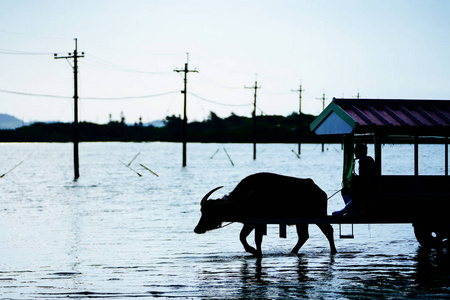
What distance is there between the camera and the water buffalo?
10602 millimetres

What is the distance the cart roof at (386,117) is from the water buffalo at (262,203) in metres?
1.26

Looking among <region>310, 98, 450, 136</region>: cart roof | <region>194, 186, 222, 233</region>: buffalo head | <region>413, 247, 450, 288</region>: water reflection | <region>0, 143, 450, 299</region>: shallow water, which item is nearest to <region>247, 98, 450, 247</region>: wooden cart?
<region>310, 98, 450, 136</region>: cart roof

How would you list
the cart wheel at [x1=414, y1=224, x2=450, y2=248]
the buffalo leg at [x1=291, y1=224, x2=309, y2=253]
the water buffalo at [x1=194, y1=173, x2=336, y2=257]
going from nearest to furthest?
the water buffalo at [x1=194, y1=173, x2=336, y2=257] → the cart wheel at [x1=414, y1=224, x2=450, y2=248] → the buffalo leg at [x1=291, y1=224, x2=309, y2=253]

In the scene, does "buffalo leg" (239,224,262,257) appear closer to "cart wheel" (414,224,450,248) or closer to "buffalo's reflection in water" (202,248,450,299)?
"buffalo's reflection in water" (202,248,450,299)

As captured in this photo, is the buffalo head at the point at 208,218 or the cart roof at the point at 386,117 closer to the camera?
the cart roof at the point at 386,117

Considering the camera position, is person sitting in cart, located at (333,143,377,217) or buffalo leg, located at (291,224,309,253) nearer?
person sitting in cart, located at (333,143,377,217)

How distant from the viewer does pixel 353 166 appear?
11383 mm

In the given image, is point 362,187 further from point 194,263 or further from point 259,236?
point 194,263

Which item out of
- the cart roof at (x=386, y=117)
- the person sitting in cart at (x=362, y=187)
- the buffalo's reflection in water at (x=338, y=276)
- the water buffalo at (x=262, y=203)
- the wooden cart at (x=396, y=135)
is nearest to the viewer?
the buffalo's reflection in water at (x=338, y=276)

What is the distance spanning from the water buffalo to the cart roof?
1255 millimetres

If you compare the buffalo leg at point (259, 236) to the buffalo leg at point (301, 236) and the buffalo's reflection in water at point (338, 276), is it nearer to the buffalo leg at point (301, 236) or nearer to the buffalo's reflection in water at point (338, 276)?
the buffalo's reflection in water at point (338, 276)

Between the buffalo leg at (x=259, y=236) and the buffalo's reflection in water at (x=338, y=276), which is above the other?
the buffalo leg at (x=259, y=236)

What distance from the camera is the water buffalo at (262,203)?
34.8ft

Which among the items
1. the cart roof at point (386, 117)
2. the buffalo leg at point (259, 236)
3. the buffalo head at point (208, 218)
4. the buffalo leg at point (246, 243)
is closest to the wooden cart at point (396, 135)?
the cart roof at point (386, 117)
